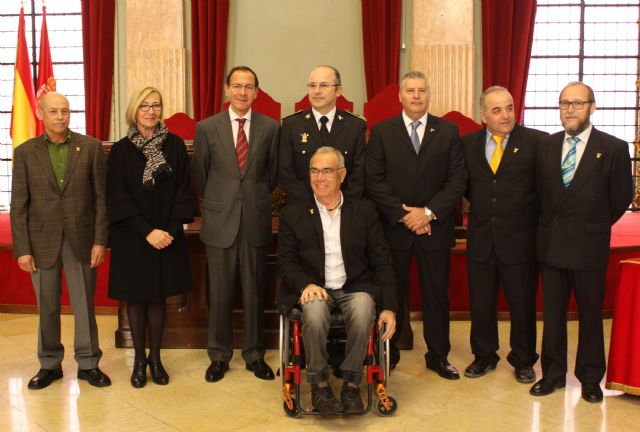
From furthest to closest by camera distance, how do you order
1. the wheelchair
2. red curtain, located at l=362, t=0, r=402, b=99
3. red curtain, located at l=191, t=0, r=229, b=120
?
red curtain, located at l=191, t=0, r=229, b=120 < red curtain, located at l=362, t=0, r=402, b=99 < the wheelchair

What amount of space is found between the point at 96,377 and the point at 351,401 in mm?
1488

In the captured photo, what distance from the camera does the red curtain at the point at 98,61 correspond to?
9.52m

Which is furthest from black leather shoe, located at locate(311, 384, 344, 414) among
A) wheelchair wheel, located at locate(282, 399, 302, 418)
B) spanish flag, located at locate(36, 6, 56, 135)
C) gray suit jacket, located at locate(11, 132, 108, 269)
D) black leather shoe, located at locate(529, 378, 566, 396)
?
spanish flag, located at locate(36, 6, 56, 135)

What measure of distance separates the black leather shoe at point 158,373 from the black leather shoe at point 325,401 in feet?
3.35

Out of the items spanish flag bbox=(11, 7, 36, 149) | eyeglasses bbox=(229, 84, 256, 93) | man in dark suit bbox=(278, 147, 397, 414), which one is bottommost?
man in dark suit bbox=(278, 147, 397, 414)

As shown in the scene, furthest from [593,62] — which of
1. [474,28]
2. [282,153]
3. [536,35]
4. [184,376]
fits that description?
[184,376]

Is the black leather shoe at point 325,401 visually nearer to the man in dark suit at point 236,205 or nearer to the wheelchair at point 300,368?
the wheelchair at point 300,368

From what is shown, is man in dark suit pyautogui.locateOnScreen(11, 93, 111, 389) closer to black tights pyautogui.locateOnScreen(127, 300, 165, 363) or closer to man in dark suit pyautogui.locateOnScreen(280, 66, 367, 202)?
black tights pyautogui.locateOnScreen(127, 300, 165, 363)

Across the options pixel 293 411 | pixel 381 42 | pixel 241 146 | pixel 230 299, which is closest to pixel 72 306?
pixel 230 299

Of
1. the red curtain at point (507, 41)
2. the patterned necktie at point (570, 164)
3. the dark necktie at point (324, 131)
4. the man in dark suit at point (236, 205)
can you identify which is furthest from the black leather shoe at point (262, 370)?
the red curtain at point (507, 41)

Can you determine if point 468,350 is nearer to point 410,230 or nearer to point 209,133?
point 410,230

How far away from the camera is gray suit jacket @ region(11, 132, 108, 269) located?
376 centimetres

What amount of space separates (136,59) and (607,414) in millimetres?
7725

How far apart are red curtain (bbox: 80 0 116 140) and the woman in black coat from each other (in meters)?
6.20
